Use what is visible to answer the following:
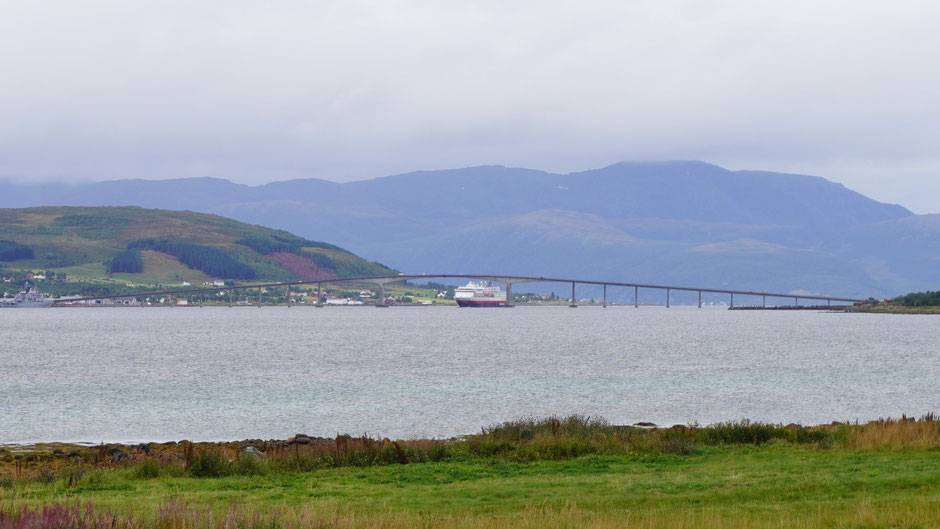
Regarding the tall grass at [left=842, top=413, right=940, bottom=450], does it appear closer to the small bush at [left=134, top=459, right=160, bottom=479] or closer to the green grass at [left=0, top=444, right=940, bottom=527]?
the green grass at [left=0, top=444, right=940, bottom=527]

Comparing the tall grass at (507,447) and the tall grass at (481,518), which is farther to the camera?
the tall grass at (507,447)

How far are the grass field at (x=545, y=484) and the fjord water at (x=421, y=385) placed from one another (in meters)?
14.4

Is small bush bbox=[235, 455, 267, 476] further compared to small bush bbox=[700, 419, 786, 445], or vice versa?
small bush bbox=[700, 419, 786, 445]

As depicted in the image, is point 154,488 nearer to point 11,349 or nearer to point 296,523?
point 296,523

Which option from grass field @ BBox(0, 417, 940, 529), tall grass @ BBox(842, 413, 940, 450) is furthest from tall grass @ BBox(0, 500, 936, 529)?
tall grass @ BBox(842, 413, 940, 450)

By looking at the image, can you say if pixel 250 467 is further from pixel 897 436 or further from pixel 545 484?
pixel 897 436

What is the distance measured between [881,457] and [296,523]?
14249mm

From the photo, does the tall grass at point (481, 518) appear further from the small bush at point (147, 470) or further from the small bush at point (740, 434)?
the small bush at point (740, 434)

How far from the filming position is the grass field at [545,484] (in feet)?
49.9

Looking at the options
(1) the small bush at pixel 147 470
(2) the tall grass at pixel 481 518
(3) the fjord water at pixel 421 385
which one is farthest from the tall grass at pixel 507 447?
(3) the fjord water at pixel 421 385

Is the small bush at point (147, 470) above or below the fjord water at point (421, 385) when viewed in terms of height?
above

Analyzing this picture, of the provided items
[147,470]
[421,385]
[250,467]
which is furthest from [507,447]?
[421,385]

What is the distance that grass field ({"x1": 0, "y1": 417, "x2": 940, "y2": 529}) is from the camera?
15.2 metres

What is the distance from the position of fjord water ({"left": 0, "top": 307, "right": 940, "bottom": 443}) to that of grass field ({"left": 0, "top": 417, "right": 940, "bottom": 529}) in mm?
14412
